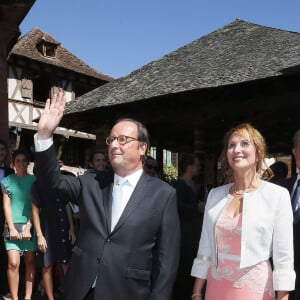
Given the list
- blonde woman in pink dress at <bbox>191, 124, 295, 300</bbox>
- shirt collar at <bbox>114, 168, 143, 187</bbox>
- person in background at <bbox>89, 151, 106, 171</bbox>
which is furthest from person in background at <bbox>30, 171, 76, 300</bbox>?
blonde woman in pink dress at <bbox>191, 124, 295, 300</bbox>

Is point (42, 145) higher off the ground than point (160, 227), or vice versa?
point (42, 145)

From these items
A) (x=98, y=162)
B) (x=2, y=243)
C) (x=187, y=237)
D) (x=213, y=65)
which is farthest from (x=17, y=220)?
(x=213, y=65)

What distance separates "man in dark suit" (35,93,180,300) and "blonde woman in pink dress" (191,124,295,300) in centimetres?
24

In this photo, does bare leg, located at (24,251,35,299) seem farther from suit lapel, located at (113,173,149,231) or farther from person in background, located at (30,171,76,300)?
suit lapel, located at (113,173,149,231)

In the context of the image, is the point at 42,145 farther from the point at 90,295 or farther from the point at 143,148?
the point at 90,295

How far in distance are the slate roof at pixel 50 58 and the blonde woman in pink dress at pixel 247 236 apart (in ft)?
66.4

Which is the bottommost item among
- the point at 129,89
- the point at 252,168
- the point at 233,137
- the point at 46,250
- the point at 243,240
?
the point at 46,250

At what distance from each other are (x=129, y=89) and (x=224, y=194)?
8.42m

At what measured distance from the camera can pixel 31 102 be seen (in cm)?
2169

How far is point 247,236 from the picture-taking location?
8.21 feet

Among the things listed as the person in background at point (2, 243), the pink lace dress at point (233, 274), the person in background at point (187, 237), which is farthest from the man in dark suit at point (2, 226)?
the pink lace dress at point (233, 274)

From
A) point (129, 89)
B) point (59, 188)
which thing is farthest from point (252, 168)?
point (129, 89)

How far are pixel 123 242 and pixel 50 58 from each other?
71.3ft

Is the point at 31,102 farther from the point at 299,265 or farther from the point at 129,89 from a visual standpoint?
the point at 299,265
